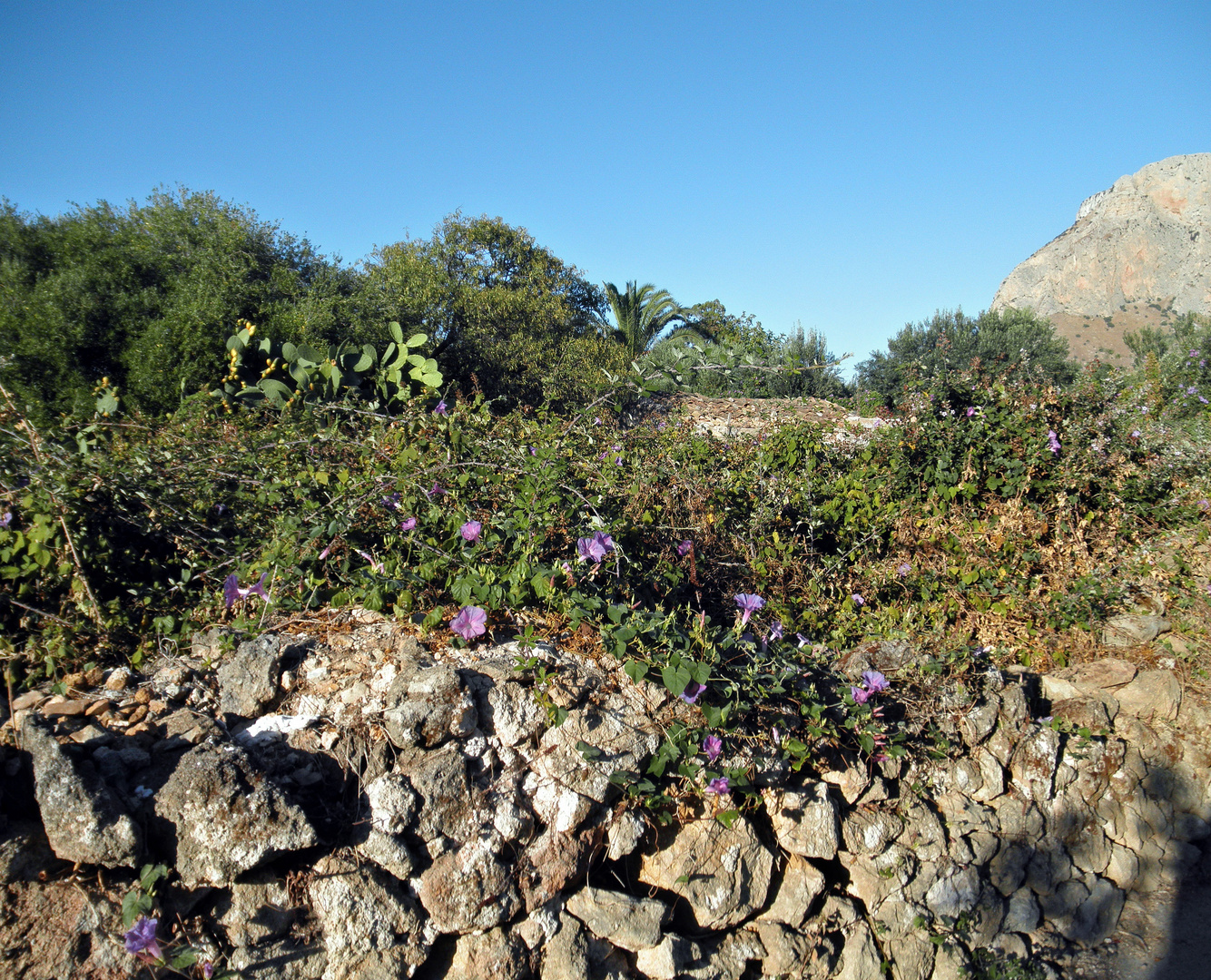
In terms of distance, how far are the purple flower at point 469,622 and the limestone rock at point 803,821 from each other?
112cm

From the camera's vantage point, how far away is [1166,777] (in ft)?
10.6

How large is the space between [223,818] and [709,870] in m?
1.43

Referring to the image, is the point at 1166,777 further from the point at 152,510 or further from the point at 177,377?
the point at 177,377

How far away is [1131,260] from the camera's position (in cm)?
4003

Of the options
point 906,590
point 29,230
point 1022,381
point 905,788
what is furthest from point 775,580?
point 29,230

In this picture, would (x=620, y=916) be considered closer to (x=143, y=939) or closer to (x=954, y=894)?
(x=143, y=939)

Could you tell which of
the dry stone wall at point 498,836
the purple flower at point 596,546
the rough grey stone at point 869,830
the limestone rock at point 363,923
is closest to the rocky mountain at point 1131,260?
the dry stone wall at point 498,836

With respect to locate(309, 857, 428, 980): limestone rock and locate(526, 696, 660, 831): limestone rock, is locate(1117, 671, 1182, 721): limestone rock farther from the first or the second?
locate(309, 857, 428, 980): limestone rock

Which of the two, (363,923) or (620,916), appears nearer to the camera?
(363,923)

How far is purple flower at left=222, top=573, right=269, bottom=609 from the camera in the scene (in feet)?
8.41

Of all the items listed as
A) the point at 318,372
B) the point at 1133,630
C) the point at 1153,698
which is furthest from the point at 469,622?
the point at 318,372

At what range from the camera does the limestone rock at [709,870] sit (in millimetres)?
2291

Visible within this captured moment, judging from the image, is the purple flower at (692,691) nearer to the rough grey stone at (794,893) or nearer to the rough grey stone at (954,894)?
the rough grey stone at (794,893)

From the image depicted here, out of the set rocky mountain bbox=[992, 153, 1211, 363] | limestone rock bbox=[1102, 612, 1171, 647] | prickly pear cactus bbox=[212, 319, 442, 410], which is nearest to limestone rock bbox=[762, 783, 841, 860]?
limestone rock bbox=[1102, 612, 1171, 647]
